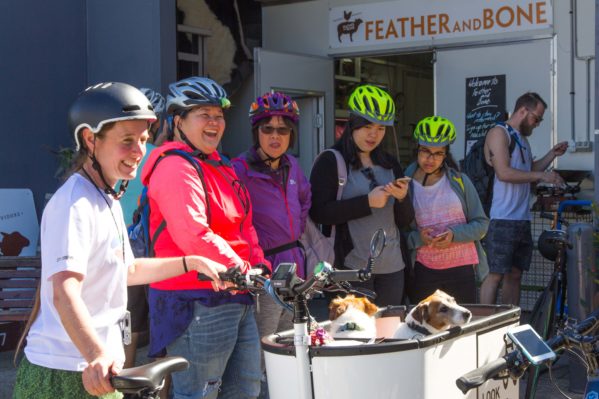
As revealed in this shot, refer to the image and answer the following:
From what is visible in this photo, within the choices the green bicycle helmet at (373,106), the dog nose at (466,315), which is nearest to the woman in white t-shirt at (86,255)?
the dog nose at (466,315)

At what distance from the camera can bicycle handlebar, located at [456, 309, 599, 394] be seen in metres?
2.55

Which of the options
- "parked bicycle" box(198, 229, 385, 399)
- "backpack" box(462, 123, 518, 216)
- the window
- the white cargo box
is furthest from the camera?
the window

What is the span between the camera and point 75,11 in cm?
927

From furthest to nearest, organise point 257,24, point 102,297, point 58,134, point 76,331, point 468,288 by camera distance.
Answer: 1. point 257,24
2. point 58,134
3. point 468,288
4. point 102,297
5. point 76,331

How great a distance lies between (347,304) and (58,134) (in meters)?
5.89

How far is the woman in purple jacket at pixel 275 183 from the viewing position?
4766 mm

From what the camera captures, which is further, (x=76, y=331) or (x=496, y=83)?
(x=496, y=83)

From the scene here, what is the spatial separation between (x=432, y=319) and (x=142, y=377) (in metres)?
1.57

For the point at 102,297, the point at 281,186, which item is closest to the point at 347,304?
the point at 281,186

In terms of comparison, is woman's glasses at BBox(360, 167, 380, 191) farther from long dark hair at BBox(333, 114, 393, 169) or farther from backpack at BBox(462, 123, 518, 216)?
backpack at BBox(462, 123, 518, 216)

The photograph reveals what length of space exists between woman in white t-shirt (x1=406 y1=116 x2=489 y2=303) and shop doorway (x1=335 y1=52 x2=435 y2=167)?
5.13 meters

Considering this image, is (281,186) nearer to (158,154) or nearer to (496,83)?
(158,154)

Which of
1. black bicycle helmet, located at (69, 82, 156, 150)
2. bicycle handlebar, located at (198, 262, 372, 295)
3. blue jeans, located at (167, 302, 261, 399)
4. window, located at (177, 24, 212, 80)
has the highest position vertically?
window, located at (177, 24, 212, 80)

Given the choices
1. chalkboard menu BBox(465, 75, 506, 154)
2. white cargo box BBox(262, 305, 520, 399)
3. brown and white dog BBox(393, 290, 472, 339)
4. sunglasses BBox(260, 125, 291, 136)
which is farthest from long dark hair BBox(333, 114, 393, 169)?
chalkboard menu BBox(465, 75, 506, 154)
